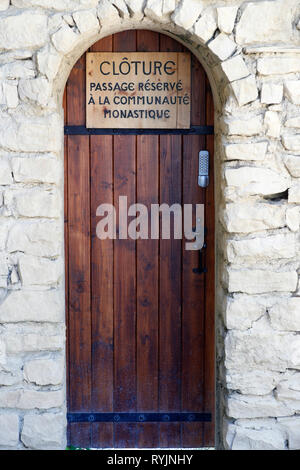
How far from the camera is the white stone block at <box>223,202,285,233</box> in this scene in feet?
8.61

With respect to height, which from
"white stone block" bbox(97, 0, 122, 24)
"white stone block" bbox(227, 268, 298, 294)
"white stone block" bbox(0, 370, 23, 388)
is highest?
"white stone block" bbox(97, 0, 122, 24)

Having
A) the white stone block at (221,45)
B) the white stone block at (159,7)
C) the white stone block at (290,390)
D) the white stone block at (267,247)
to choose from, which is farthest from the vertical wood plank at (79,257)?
the white stone block at (290,390)

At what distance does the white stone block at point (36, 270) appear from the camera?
8.77 ft

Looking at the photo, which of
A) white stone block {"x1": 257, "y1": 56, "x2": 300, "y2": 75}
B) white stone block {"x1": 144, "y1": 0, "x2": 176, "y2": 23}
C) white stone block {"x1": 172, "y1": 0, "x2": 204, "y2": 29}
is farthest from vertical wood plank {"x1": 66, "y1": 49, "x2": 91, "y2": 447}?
white stone block {"x1": 257, "y1": 56, "x2": 300, "y2": 75}

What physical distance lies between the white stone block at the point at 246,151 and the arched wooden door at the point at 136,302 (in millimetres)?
314

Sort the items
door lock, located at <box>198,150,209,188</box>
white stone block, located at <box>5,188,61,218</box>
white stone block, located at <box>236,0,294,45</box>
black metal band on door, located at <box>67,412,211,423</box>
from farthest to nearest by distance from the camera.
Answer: black metal band on door, located at <box>67,412,211,423</box>
door lock, located at <box>198,150,209,188</box>
white stone block, located at <box>5,188,61,218</box>
white stone block, located at <box>236,0,294,45</box>

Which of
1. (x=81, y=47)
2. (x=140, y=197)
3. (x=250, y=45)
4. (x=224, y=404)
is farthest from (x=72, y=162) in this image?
(x=224, y=404)

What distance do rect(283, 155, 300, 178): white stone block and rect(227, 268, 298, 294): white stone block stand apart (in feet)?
1.68

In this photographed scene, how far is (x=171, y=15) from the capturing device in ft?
8.47

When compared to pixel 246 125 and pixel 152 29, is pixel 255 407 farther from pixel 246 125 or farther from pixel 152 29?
pixel 152 29

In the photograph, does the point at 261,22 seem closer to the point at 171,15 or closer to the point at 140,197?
the point at 171,15

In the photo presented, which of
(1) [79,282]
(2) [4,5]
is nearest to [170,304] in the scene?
(1) [79,282]

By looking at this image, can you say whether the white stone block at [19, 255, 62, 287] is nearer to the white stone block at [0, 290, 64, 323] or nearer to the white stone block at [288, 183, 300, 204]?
the white stone block at [0, 290, 64, 323]

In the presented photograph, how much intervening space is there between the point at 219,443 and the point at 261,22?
2.29 metres
